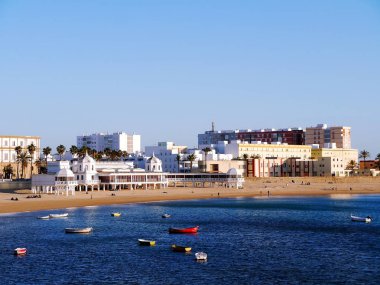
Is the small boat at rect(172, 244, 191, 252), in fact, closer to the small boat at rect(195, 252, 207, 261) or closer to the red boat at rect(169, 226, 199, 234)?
the small boat at rect(195, 252, 207, 261)

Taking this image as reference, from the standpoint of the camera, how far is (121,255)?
238ft

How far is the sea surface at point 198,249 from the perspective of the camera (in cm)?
6031

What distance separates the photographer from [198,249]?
76.7 meters

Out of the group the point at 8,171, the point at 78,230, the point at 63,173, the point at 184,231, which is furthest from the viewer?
the point at 8,171

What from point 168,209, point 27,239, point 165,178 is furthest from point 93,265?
point 165,178

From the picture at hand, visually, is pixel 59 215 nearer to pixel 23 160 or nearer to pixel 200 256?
pixel 200 256

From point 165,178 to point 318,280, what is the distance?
133111 millimetres

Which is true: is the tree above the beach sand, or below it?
above

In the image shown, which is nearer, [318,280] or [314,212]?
[318,280]

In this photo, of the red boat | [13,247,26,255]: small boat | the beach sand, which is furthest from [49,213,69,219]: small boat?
Answer: [13,247,26,255]: small boat

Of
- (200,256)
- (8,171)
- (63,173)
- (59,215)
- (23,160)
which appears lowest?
(200,256)

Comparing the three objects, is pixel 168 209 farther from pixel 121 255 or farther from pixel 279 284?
pixel 279 284

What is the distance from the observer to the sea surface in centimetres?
6031

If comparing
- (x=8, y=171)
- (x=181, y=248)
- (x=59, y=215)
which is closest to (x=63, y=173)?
(x=8, y=171)
